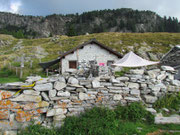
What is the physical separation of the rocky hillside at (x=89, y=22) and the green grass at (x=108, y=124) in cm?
9825

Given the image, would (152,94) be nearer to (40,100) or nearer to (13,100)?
(40,100)

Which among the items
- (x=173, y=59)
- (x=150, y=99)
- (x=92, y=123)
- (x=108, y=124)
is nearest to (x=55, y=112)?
(x=92, y=123)

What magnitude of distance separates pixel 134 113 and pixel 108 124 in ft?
4.56

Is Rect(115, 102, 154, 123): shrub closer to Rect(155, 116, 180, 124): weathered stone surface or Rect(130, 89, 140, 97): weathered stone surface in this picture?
Rect(155, 116, 180, 124): weathered stone surface

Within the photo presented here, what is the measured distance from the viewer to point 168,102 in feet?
18.7

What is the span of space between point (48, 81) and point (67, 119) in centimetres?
172

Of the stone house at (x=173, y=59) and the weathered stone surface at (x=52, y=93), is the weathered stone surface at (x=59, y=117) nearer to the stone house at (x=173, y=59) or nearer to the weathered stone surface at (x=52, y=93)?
the weathered stone surface at (x=52, y=93)

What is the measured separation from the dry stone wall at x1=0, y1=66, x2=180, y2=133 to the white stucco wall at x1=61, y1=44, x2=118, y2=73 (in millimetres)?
15080

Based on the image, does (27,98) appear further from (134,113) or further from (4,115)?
(134,113)

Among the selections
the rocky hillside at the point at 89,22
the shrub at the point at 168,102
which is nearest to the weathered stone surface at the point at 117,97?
the shrub at the point at 168,102

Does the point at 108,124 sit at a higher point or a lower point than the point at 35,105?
lower

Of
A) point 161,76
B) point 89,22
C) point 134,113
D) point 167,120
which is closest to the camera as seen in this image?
point 167,120

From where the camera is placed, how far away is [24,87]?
14.3 feet

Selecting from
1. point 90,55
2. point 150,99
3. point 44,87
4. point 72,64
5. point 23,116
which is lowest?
point 23,116
